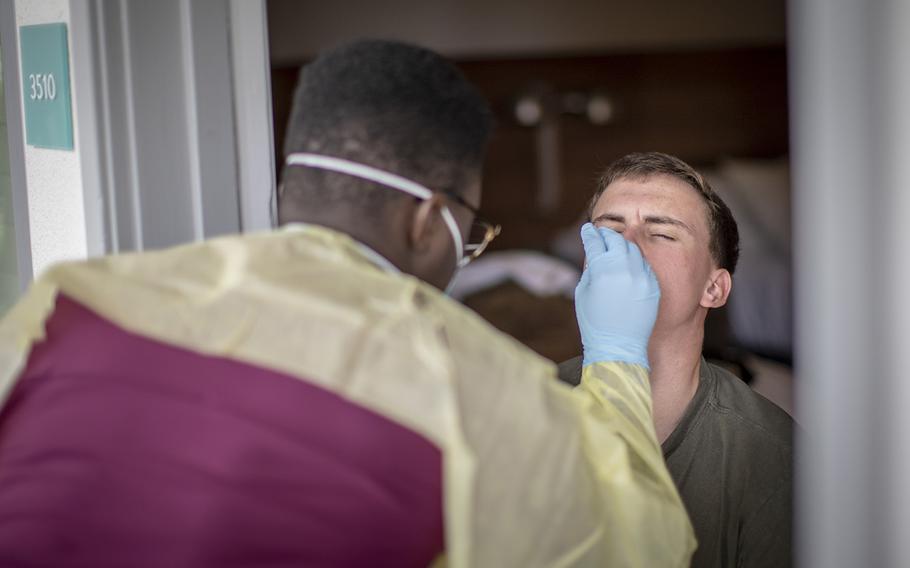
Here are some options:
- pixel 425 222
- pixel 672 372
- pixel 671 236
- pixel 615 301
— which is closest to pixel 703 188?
pixel 671 236

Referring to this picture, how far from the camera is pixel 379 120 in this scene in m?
1.09

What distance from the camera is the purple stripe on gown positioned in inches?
35.0

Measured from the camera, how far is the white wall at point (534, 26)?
15.4 ft

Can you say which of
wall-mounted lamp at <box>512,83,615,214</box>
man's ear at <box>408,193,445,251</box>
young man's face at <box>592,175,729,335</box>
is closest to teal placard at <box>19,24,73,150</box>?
man's ear at <box>408,193,445,251</box>

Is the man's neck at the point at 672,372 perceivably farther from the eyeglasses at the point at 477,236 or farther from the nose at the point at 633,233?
the eyeglasses at the point at 477,236

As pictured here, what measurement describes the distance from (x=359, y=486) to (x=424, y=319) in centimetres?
16

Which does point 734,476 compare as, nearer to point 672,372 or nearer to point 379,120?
point 672,372

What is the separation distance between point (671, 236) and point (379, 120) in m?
0.86

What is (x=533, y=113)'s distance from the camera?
15.6 ft

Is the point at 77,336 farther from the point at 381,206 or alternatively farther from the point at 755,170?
the point at 755,170

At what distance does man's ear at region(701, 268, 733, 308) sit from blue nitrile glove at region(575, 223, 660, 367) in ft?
1.07

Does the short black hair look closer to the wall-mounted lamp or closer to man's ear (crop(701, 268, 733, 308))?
man's ear (crop(701, 268, 733, 308))

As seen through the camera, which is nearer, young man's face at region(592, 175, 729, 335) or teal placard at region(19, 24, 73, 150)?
teal placard at region(19, 24, 73, 150)

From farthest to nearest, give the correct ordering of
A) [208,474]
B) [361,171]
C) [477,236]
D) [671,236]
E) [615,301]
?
[671,236]
[615,301]
[477,236]
[361,171]
[208,474]
